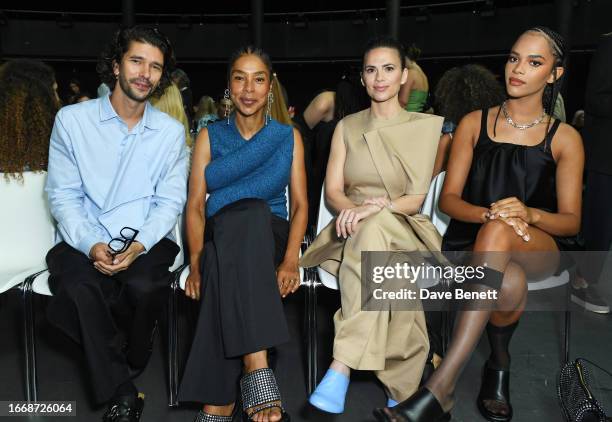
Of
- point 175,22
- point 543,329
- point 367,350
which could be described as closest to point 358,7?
point 175,22

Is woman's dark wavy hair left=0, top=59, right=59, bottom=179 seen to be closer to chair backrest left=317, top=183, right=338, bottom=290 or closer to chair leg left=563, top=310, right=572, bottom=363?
chair backrest left=317, top=183, right=338, bottom=290

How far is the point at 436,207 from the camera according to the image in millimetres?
2637

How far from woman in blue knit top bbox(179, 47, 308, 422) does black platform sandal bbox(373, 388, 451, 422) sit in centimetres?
35

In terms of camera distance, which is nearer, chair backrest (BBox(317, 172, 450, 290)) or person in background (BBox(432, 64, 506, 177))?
chair backrest (BBox(317, 172, 450, 290))

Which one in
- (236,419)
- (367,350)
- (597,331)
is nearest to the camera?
(367,350)

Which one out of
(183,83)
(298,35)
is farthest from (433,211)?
(298,35)

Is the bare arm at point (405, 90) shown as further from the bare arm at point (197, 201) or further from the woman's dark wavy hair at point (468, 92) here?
the bare arm at point (197, 201)

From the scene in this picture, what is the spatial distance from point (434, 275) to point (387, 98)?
2.48 ft

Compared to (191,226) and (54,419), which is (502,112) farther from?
(54,419)

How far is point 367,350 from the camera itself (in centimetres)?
195

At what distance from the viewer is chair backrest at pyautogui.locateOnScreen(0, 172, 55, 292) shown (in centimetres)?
243

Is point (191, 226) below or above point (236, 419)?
above

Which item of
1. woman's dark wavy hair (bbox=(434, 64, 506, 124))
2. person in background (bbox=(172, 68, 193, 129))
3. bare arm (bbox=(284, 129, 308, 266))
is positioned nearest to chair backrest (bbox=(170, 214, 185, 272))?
bare arm (bbox=(284, 129, 308, 266))

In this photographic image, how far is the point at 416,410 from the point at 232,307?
0.69 meters
